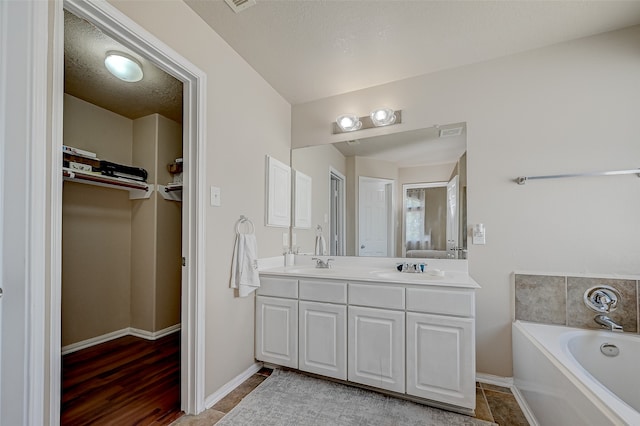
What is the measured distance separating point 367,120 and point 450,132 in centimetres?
70

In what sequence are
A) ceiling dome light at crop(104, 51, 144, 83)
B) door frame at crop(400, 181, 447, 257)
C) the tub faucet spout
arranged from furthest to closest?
door frame at crop(400, 181, 447, 257), ceiling dome light at crop(104, 51, 144, 83), the tub faucet spout

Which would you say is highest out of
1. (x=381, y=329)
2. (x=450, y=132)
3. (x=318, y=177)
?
(x=450, y=132)

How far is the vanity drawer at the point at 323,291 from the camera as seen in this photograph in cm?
194

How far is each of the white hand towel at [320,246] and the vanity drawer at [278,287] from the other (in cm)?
59

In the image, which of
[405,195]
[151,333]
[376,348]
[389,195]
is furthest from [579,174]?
[151,333]

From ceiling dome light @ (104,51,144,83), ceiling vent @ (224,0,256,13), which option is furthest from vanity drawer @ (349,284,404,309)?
ceiling dome light @ (104,51,144,83)

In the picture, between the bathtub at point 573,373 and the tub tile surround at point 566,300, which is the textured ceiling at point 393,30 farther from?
the bathtub at point 573,373

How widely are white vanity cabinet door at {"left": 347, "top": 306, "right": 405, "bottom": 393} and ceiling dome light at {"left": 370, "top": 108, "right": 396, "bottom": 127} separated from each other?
5.03ft

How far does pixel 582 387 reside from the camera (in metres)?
1.13

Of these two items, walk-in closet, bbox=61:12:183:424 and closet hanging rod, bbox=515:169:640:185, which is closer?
closet hanging rod, bbox=515:169:640:185

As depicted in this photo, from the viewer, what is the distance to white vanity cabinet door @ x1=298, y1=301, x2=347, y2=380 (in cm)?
191

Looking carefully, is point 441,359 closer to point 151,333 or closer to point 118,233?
point 151,333

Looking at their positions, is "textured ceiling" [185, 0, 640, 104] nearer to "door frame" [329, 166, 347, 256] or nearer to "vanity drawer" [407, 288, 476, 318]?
"door frame" [329, 166, 347, 256]

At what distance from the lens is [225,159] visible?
192cm
